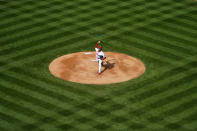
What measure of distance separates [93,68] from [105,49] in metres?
3.23

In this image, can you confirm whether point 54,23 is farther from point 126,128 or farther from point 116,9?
point 126,128

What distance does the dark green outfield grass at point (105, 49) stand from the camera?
81.4 ft

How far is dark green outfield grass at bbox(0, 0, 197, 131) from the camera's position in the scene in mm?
24812

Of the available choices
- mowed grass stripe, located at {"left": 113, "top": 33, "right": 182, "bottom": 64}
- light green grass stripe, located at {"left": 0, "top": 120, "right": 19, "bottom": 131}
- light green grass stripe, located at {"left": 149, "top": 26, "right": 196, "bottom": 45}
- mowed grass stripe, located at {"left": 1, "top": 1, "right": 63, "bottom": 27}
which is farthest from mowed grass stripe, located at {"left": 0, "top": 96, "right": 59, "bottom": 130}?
light green grass stripe, located at {"left": 149, "top": 26, "right": 196, "bottom": 45}

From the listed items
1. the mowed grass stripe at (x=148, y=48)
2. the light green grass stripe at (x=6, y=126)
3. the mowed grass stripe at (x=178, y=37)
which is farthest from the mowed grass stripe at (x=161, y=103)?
the mowed grass stripe at (x=178, y=37)

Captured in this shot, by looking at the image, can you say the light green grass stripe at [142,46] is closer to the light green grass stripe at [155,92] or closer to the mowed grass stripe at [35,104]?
the light green grass stripe at [155,92]

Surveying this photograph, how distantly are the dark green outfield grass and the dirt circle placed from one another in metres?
0.60

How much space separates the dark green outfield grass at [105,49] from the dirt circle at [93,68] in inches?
23.4

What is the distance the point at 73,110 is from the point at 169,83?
658 centimetres

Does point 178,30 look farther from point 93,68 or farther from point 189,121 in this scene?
point 189,121

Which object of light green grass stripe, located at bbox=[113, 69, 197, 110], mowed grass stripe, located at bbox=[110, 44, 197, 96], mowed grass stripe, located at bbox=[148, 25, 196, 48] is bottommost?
light green grass stripe, located at bbox=[113, 69, 197, 110]

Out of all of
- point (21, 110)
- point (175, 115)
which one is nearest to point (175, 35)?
point (175, 115)

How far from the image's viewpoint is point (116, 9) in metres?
39.2

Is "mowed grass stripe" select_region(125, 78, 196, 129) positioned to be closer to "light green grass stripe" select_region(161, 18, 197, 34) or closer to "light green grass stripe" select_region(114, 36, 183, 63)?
"light green grass stripe" select_region(114, 36, 183, 63)
